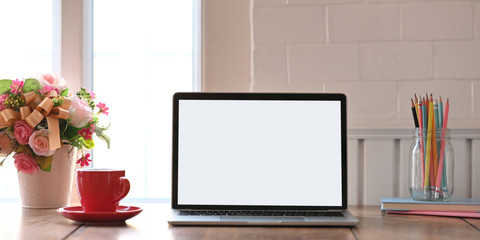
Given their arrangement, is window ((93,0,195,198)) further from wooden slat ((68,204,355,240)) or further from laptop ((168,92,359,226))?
wooden slat ((68,204,355,240))

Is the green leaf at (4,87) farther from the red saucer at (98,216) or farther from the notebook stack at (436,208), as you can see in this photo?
the notebook stack at (436,208)

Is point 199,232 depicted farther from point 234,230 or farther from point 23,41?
point 23,41

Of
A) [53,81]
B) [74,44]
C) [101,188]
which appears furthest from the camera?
[74,44]

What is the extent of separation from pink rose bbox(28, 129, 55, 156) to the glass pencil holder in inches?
31.9

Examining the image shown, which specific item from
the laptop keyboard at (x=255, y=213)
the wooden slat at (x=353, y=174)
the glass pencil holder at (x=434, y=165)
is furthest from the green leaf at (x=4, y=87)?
the glass pencil holder at (x=434, y=165)

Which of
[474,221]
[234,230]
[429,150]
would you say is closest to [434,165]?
[429,150]

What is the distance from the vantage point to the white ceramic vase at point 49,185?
4.21ft

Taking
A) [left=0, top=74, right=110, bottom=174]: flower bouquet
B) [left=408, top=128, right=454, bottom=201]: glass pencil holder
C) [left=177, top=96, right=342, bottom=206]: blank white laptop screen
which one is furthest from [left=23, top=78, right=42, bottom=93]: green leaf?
[left=408, top=128, right=454, bottom=201]: glass pencil holder

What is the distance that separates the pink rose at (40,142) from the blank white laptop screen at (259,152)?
31 cm

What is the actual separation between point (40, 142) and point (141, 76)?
386 mm

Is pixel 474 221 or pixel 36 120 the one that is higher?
pixel 36 120

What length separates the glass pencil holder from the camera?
3.92 ft

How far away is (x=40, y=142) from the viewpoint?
4.00 feet

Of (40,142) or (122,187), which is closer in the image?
(122,187)
